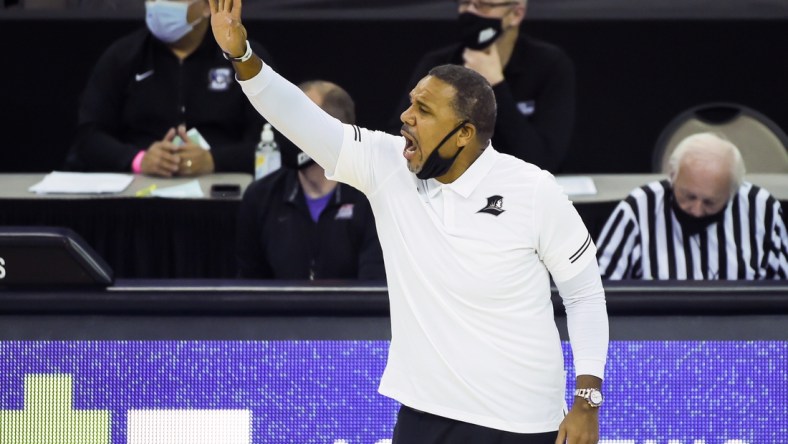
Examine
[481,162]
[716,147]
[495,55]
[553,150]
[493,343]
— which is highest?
[495,55]

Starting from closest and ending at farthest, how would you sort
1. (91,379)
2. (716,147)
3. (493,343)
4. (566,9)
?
(493,343), (91,379), (716,147), (566,9)

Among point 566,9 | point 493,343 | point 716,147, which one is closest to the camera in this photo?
point 493,343

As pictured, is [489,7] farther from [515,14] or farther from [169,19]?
[169,19]

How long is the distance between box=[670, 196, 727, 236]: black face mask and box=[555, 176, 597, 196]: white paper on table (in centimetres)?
75

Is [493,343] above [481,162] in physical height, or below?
below

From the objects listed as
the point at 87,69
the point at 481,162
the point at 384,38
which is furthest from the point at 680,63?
the point at 481,162

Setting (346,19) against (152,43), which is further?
(346,19)

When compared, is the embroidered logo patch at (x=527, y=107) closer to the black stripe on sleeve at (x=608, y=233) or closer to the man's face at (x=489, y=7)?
the man's face at (x=489, y=7)

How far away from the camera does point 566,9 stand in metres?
7.49

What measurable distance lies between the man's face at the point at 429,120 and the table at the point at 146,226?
2.69 metres

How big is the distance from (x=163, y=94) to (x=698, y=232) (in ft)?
8.52

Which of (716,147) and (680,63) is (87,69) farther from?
(716,147)

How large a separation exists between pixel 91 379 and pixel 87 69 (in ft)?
14.3

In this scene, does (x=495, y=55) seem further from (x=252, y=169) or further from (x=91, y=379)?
(x=91, y=379)
